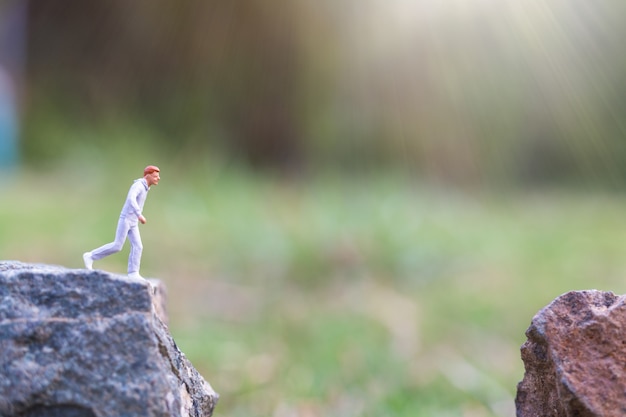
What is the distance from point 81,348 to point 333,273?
332cm

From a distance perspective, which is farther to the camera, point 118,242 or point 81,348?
point 118,242

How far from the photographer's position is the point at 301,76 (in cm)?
792

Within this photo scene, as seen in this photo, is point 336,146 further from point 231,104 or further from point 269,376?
point 269,376

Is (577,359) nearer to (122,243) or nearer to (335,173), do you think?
(122,243)

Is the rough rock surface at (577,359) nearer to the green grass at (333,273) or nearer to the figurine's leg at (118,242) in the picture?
the figurine's leg at (118,242)

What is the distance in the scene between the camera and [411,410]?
7.85 ft

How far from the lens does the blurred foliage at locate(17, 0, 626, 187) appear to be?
25.3 ft

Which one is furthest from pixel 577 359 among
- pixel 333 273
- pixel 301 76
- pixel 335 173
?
pixel 301 76

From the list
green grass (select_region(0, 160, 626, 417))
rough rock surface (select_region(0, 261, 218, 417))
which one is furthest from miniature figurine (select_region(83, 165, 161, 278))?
green grass (select_region(0, 160, 626, 417))

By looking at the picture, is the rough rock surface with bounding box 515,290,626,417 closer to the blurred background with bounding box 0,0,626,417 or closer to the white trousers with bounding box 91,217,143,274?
the white trousers with bounding box 91,217,143,274

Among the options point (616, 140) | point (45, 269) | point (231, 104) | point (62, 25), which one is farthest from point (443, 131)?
point (45, 269)

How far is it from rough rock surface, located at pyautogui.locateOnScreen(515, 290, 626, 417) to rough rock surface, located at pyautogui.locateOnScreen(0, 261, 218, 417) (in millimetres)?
620

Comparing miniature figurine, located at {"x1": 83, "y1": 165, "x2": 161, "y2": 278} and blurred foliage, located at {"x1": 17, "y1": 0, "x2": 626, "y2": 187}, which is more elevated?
blurred foliage, located at {"x1": 17, "y1": 0, "x2": 626, "y2": 187}

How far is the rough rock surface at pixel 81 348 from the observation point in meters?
1.01
